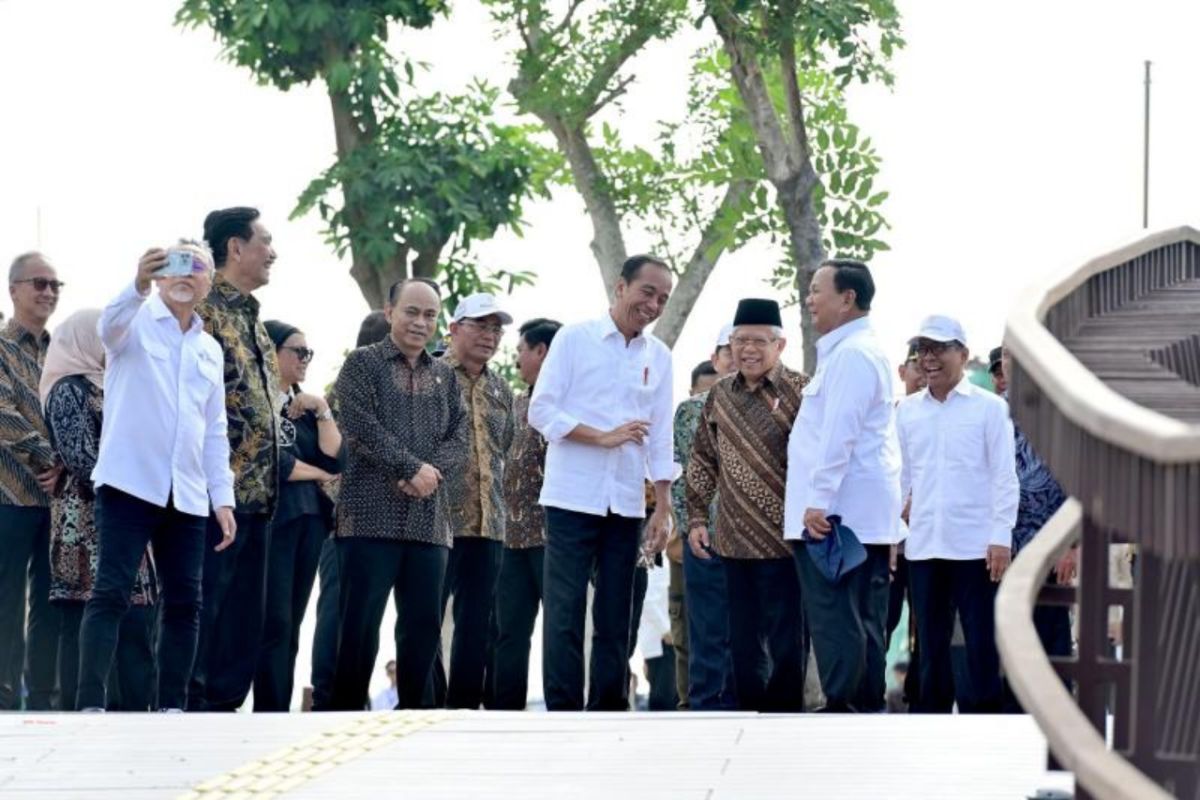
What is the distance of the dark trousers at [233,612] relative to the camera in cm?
1170

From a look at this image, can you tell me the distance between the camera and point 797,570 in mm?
12094

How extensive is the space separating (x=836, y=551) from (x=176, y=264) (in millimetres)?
3160

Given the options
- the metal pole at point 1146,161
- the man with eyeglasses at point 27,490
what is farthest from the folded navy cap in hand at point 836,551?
the metal pole at point 1146,161

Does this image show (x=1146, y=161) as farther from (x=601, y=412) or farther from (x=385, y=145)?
(x=601, y=412)

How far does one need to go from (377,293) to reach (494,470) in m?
12.8

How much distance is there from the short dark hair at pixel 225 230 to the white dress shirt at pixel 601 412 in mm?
1595

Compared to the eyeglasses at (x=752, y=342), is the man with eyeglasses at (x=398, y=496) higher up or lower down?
lower down

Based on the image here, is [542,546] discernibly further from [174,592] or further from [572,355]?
[174,592]

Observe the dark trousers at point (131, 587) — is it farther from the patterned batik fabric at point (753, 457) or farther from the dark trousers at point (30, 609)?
the patterned batik fabric at point (753, 457)

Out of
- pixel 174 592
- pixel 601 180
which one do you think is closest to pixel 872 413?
pixel 174 592

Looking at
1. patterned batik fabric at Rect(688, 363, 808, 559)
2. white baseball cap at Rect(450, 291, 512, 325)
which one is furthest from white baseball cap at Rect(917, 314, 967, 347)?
white baseball cap at Rect(450, 291, 512, 325)

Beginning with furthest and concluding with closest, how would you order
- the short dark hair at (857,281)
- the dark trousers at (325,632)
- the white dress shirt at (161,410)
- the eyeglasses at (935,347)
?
1. the eyeglasses at (935,347)
2. the dark trousers at (325,632)
3. the short dark hair at (857,281)
4. the white dress shirt at (161,410)

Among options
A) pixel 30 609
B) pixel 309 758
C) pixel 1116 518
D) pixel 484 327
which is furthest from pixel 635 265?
pixel 1116 518

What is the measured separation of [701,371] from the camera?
1608 centimetres
